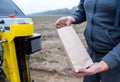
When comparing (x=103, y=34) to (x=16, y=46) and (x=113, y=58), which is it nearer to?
(x=113, y=58)

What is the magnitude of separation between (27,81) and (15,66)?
0.92 feet

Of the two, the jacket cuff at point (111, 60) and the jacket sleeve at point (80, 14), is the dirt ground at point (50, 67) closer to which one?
the jacket sleeve at point (80, 14)

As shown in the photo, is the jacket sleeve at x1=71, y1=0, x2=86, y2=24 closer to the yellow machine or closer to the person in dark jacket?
the person in dark jacket

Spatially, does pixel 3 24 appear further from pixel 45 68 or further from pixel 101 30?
pixel 45 68

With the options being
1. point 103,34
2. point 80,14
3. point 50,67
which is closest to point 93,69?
point 103,34

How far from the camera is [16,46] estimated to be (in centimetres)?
269

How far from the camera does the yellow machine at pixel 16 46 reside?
2541 mm

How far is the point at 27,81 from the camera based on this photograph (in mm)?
2953

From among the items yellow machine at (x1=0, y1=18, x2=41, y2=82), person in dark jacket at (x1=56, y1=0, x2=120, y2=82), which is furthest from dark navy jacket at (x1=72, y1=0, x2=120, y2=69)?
yellow machine at (x1=0, y1=18, x2=41, y2=82)

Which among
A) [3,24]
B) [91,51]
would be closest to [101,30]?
[91,51]

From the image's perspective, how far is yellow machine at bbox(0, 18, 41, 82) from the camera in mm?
2541

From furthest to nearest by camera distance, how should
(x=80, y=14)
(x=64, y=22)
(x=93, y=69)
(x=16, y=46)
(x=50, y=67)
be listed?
(x=50, y=67) → (x=16, y=46) → (x=80, y=14) → (x=64, y=22) → (x=93, y=69)

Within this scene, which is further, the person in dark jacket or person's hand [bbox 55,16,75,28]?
person's hand [bbox 55,16,75,28]

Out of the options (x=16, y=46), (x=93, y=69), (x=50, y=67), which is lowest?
(x=50, y=67)
